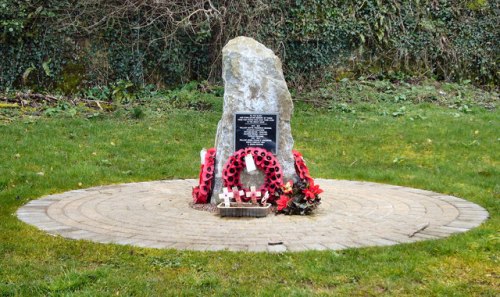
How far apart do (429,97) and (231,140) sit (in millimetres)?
9444

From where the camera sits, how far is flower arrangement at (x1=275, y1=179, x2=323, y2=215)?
22.0 feet

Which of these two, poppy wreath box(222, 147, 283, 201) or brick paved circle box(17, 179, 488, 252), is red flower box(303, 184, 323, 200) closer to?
brick paved circle box(17, 179, 488, 252)

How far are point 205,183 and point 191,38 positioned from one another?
8633mm

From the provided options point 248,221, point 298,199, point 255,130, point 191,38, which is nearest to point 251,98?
point 255,130

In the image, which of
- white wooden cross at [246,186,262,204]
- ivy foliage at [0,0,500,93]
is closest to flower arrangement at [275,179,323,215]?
white wooden cross at [246,186,262,204]

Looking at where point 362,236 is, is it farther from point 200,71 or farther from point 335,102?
point 200,71

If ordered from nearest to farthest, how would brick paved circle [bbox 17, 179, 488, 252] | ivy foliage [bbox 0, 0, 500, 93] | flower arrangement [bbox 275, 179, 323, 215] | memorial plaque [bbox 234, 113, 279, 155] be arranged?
1. brick paved circle [bbox 17, 179, 488, 252]
2. flower arrangement [bbox 275, 179, 323, 215]
3. memorial plaque [bbox 234, 113, 279, 155]
4. ivy foliage [bbox 0, 0, 500, 93]

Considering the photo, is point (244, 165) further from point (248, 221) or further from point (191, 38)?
point (191, 38)

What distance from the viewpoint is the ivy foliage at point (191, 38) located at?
48.6 feet

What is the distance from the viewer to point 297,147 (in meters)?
11.4

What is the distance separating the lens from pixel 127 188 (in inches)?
326

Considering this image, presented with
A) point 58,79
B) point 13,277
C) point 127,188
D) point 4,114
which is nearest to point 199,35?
point 58,79

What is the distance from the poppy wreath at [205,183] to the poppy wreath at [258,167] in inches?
9.8

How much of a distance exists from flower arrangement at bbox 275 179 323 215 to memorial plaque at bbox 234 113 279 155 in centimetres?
69
